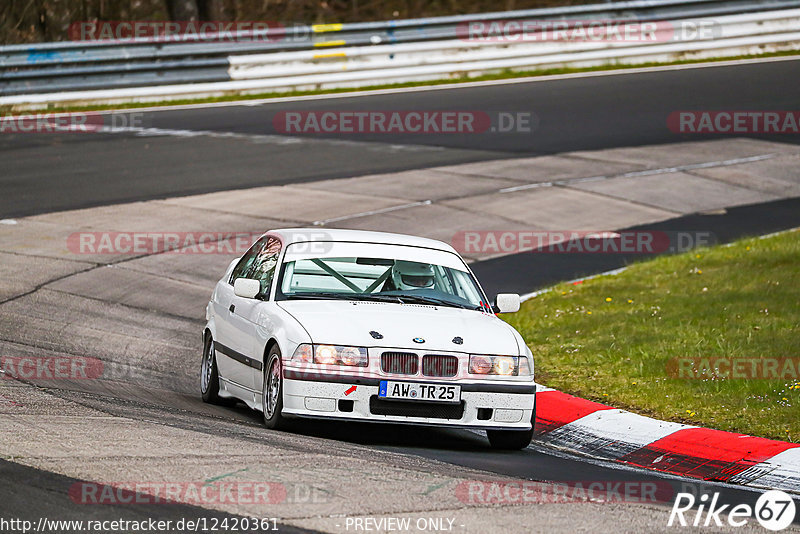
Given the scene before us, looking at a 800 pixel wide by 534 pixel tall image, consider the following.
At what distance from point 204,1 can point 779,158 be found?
17.0 meters

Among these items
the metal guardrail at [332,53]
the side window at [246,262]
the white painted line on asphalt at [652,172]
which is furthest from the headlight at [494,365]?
the metal guardrail at [332,53]

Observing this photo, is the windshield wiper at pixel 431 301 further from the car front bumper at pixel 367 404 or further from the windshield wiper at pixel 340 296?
the car front bumper at pixel 367 404

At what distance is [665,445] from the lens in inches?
327

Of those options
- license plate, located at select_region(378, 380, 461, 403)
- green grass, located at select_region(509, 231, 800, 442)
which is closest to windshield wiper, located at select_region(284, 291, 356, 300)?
license plate, located at select_region(378, 380, 461, 403)

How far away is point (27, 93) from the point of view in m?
23.9

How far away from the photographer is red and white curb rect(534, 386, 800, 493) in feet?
25.0

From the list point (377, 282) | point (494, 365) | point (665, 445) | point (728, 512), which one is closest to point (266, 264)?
point (377, 282)

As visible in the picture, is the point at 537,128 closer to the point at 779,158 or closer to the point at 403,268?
the point at 779,158

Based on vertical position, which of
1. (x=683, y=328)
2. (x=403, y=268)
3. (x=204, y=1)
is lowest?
(x=683, y=328)

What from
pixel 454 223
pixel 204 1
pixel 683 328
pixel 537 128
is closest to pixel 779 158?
pixel 537 128

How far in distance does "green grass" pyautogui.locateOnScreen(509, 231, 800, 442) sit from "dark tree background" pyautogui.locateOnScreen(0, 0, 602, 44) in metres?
19.8

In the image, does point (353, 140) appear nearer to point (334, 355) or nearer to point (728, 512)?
point (334, 355)

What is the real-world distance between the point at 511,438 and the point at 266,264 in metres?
2.39

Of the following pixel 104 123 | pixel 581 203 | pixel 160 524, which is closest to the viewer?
pixel 160 524
